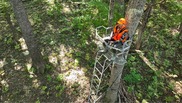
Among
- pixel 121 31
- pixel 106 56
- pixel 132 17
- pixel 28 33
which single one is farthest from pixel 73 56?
pixel 132 17

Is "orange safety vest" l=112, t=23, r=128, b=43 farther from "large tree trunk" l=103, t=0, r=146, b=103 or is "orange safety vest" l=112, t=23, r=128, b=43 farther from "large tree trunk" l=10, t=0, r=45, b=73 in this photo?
"large tree trunk" l=10, t=0, r=45, b=73

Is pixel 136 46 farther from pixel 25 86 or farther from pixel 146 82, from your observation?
pixel 25 86

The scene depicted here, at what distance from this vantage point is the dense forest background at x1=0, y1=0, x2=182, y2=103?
27.7 feet

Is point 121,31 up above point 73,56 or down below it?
above

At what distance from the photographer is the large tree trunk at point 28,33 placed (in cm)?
714

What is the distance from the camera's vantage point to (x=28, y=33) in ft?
26.0

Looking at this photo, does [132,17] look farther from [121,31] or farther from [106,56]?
[106,56]

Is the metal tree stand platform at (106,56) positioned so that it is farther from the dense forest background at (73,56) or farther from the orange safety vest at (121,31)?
the dense forest background at (73,56)

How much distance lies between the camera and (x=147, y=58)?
37.4 feet

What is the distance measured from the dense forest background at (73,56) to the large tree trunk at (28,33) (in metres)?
0.45

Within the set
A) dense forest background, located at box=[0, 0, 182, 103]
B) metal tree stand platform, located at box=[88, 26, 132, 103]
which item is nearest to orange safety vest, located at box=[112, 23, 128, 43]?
metal tree stand platform, located at box=[88, 26, 132, 103]

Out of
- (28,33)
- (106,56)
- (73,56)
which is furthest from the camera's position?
(73,56)

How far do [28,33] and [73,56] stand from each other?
2687 mm

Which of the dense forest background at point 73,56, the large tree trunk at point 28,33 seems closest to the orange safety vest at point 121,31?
the dense forest background at point 73,56
